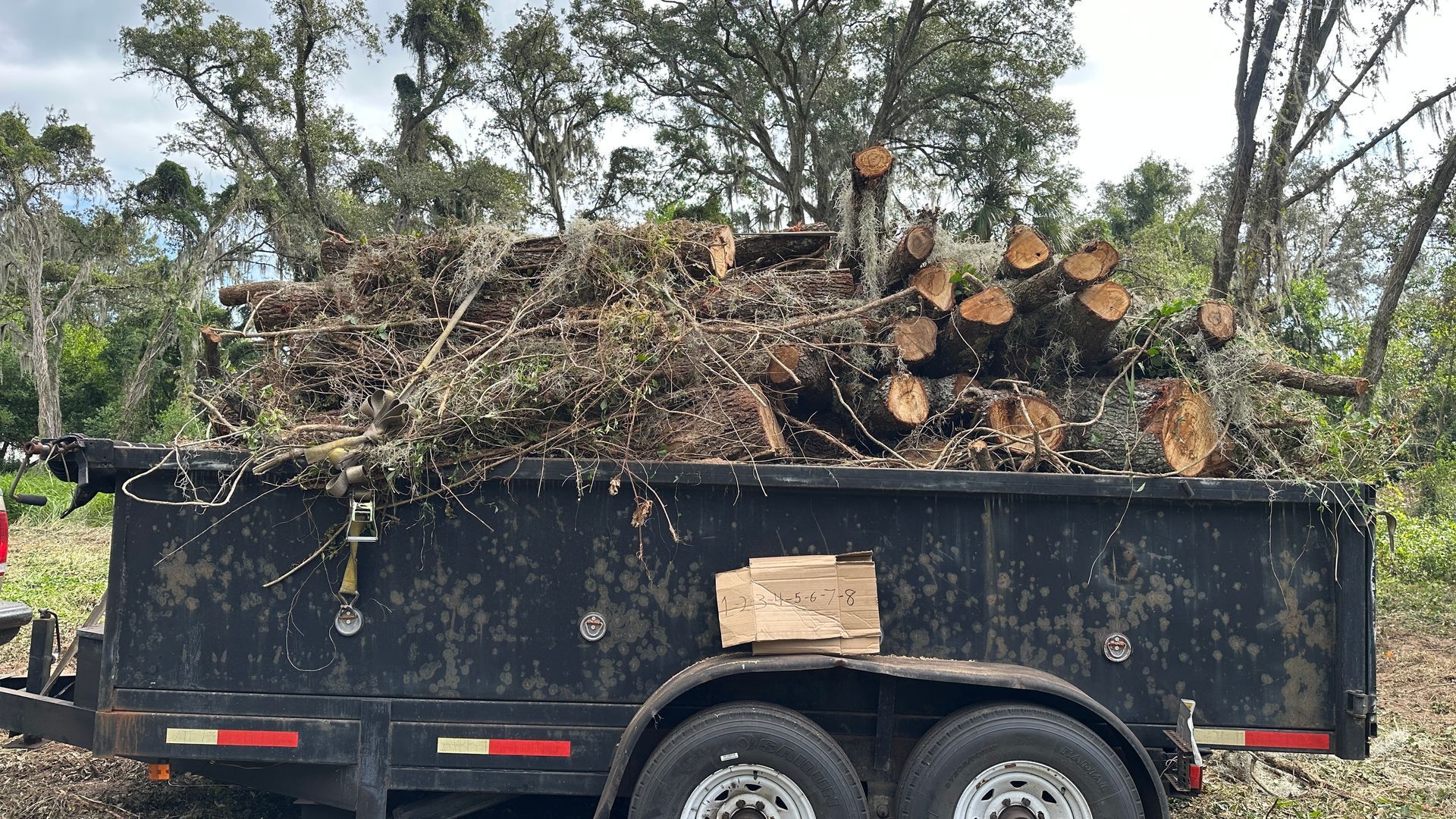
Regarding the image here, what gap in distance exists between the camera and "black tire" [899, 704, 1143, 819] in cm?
318

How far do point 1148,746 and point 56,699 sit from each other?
4161 millimetres

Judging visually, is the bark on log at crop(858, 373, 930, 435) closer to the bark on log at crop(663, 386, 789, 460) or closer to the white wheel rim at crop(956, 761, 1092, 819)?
the bark on log at crop(663, 386, 789, 460)

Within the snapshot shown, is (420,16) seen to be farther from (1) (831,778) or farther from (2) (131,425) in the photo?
(1) (831,778)

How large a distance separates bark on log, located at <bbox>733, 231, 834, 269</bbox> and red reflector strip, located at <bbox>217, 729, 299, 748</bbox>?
2869 millimetres

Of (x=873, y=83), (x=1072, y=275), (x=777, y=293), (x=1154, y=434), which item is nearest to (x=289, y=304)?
(x=777, y=293)

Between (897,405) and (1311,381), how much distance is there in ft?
7.20

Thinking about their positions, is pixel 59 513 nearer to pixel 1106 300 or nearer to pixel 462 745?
pixel 462 745

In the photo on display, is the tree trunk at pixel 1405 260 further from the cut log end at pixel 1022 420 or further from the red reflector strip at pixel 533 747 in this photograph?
the red reflector strip at pixel 533 747

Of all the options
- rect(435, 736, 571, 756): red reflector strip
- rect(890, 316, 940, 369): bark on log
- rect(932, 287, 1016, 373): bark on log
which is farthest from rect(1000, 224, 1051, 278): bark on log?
rect(435, 736, 571, 756): red reflector strip

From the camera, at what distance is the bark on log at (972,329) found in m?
4.38

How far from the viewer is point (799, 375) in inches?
168

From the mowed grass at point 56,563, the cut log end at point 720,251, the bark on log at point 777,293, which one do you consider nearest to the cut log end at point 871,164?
the bark on log at point 777,293

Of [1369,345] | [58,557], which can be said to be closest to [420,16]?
[58,557]

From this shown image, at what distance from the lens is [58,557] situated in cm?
1077
